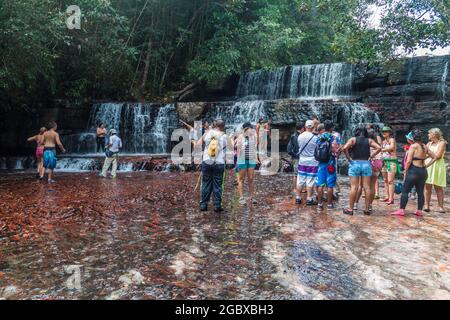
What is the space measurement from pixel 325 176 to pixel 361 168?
74 centimetres

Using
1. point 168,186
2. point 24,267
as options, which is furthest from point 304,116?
point 24,267

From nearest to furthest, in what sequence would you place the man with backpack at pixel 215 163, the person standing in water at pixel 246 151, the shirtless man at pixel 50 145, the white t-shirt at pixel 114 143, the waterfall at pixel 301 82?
1. the man with backpack at pixel 215 163
2. the person standing in water at pixel 246 151
3. the shirtless man at pixel 50 145
4. the white t-shirt at pixel 114 143
5. the waterfall at pixel 301 82

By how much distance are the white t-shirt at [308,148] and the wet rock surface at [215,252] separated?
100 cm

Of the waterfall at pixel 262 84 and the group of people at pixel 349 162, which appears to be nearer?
the group of people at pixel 349 162

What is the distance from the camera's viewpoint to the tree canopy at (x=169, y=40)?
13.9 meters

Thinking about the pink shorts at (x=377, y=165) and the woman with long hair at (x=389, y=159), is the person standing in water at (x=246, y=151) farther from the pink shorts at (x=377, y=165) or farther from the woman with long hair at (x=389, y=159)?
the woman with long hair at (x=389, y=159)

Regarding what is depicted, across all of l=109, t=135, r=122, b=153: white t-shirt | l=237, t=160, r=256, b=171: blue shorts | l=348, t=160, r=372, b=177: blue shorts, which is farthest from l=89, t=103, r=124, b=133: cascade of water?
A: l=348, t=160, r=372, b=177: blue shorts

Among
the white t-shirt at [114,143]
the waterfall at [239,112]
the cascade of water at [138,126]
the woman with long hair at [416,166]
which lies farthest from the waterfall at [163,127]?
the woman with long hair at [416,166]

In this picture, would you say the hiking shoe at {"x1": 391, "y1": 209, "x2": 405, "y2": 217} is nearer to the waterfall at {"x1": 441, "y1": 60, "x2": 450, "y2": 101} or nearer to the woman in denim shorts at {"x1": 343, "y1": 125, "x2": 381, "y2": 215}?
the woman in denim shorts at {"x1": 343, "y1": 125, "x2": 381, "y2": 215}

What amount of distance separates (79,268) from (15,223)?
9.32ft

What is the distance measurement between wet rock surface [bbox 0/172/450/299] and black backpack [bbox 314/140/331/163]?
106 cm

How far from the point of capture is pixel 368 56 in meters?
16.9
